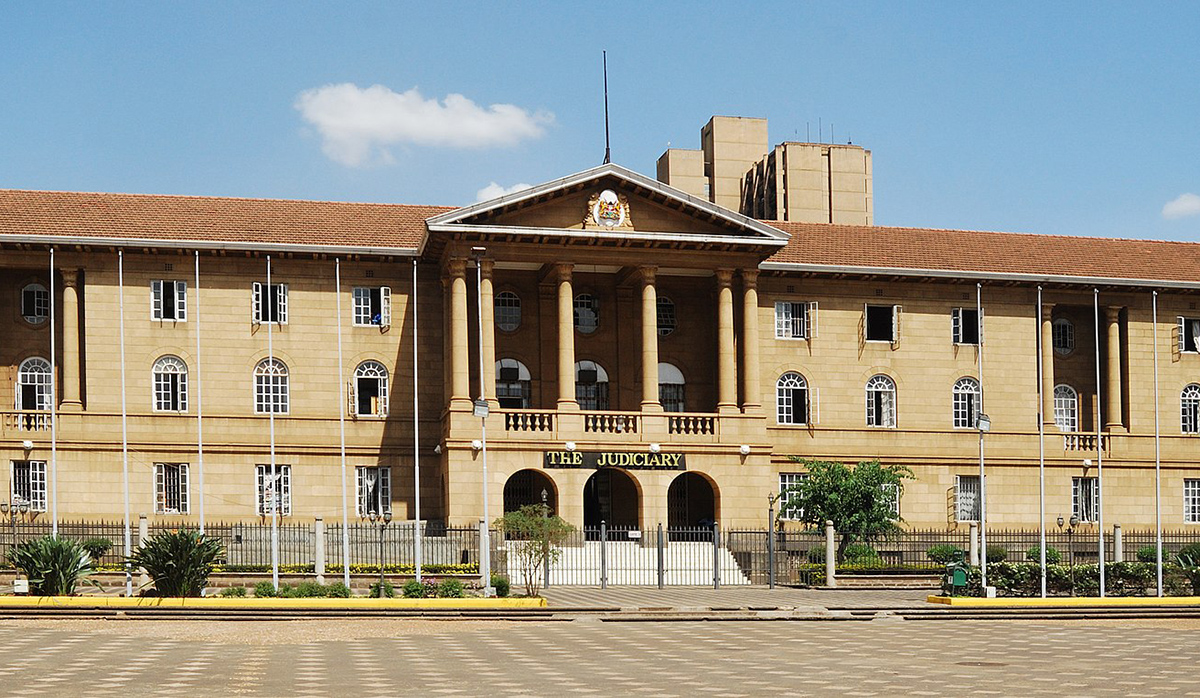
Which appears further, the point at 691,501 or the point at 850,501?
the point at 691,501

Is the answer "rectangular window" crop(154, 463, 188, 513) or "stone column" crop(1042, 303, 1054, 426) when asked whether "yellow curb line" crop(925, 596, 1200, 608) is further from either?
"rectangular window" crop(154, 463, 188, 513)

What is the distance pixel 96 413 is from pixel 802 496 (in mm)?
22065

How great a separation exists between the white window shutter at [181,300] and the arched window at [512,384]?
10.3 meters

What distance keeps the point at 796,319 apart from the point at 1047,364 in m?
9.26

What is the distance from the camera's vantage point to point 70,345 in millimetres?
52219

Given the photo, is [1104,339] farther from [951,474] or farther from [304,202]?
[304,202]

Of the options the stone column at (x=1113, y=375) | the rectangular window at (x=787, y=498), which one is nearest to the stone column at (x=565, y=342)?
the rectangular window at (x=787, y=498)

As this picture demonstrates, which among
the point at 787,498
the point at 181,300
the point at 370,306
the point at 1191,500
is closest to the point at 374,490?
the point at 370,306

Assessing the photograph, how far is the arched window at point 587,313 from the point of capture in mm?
56875

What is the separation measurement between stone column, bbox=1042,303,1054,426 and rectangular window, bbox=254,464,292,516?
26260 mm

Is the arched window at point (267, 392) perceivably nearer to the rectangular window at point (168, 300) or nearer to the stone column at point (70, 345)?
the rectangular window at point (168, 300)

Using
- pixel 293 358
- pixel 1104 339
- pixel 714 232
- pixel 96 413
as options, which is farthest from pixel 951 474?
pixel 96 413

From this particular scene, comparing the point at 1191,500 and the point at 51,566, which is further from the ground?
the point at 51,566

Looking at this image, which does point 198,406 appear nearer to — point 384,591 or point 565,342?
point 565,342
